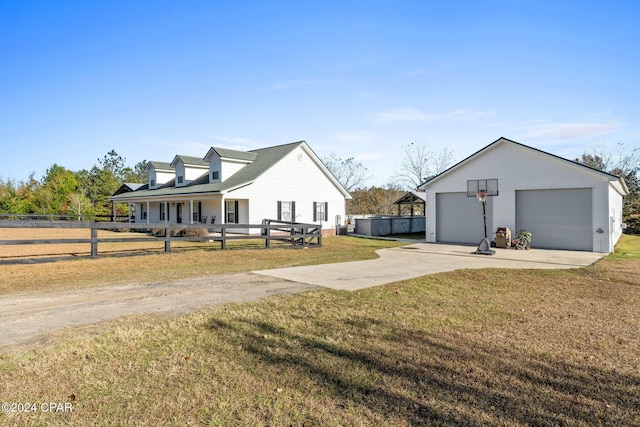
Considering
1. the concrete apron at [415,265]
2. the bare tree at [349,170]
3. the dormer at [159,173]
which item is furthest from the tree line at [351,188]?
the concrete apron at [415,265]

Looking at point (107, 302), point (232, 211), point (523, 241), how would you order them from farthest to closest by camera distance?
1. point (232, 211)
2. point (523, 241)
3. point (107, 302)

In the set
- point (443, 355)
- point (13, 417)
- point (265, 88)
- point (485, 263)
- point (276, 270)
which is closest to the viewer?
point (13, 417)

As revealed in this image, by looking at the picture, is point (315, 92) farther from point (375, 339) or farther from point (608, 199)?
point (375, 339)

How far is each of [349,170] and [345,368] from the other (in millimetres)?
50790

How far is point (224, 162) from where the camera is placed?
2556cm

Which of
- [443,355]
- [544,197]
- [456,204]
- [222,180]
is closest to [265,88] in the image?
[222,180]

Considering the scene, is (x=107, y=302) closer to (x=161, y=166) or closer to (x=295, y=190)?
(x=295, y=190)

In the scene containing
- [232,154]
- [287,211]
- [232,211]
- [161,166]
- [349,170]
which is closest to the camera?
[232,211]

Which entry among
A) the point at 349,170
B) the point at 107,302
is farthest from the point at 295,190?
the point at 349,170

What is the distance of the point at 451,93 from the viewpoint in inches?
691

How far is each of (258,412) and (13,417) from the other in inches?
72.6

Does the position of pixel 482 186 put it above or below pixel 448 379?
above

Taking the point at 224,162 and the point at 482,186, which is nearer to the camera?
the point at 482,186

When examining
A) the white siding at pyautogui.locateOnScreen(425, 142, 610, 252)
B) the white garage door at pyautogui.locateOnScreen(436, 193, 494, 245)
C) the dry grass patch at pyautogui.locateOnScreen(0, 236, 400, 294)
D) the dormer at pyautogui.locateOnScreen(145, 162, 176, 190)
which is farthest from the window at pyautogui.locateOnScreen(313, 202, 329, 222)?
the dormer at pyautogui.locateOnScreen(145, 162, 176, 190)
